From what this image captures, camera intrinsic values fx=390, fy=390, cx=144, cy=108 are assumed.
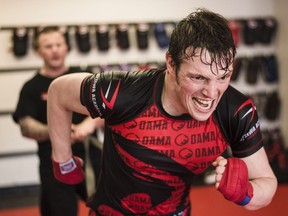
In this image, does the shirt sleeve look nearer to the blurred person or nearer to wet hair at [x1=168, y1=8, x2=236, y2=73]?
wet hair at [x1=168, y1=8, x2=236, y2=73]

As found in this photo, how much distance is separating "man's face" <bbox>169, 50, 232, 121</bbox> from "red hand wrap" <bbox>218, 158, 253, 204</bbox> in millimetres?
194

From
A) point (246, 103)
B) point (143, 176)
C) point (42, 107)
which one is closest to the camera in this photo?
point (246, 103)

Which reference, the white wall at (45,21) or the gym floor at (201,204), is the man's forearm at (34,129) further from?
the white wall at (45,21)

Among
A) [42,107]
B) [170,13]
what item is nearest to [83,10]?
[170,13]

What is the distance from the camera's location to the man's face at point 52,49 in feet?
8.96

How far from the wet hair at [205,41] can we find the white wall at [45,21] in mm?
3201

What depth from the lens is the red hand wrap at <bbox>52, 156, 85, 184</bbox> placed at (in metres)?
1.75

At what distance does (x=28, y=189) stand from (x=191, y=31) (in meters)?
3.71

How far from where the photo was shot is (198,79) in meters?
1.32

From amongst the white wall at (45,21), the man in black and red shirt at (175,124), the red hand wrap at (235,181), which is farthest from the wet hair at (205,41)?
the white wall at (45,21)

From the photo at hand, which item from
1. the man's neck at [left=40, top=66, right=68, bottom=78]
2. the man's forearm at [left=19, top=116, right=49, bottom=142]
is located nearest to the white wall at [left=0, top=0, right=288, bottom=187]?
the man's neck at [left=40, top=66, right=68, bottom=78]

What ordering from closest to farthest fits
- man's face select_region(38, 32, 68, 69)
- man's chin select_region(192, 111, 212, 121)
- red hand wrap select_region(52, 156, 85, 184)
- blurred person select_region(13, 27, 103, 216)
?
man's chin select_region(192, 111, 212, 121), red hand wrap select_region(52, 156, 85, 184), blurred person select_region(13, 27, 103, 216), man's face select_region(38, 32, 68, 69)

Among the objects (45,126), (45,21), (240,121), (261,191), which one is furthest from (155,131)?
(45,21)

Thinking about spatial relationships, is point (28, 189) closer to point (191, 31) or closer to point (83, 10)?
point (83, 10)
